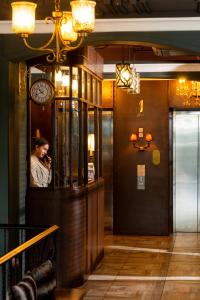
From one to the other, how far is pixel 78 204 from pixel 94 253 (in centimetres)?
146

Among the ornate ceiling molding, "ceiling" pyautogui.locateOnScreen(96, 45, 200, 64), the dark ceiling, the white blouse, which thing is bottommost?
the white blouse

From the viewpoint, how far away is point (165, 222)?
42.7 feet

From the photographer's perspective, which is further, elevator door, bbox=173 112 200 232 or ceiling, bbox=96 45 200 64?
elevator door, bbox=173 112 200 232

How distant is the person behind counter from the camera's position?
8.68 metres

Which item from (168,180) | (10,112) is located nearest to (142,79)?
(168,180)

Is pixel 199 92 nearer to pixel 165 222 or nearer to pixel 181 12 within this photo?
pixel 165 222

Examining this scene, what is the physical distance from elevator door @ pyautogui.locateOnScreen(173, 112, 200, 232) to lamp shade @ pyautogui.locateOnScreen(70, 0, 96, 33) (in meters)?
7.83

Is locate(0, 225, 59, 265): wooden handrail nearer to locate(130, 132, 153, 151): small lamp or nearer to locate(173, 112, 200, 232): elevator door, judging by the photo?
locate(130, 132, 153, 151): small lamp

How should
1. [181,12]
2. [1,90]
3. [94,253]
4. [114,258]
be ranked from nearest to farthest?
[181,12]
[1,90]
[94,253]
[114,258]

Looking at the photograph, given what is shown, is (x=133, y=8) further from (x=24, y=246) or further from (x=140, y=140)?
(x=140, y=140)

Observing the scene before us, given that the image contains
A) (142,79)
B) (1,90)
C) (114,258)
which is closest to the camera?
(1,90)

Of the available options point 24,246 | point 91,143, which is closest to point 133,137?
point 91,143

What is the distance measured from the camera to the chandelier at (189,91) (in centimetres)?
1270

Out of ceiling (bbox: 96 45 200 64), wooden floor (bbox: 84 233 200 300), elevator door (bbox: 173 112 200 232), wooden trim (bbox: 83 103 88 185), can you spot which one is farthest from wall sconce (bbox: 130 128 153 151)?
wooden trim (bbox: 83 103 88 185)
